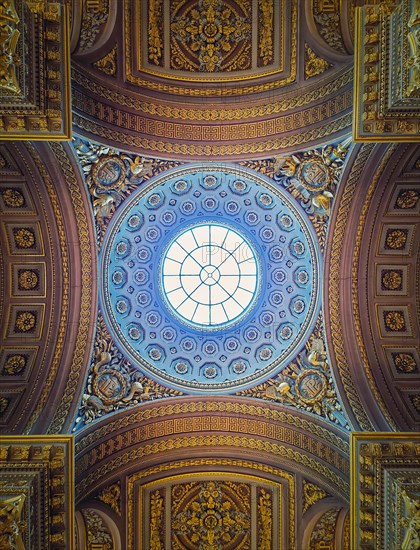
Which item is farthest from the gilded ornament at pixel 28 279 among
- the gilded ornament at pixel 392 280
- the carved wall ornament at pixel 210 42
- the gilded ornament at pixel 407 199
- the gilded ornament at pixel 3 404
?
the gilded ornament at pixel 407 199

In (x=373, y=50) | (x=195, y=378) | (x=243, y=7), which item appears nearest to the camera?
(x=373, y=50)

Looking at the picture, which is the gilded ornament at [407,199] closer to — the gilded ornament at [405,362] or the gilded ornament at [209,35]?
the gilded ornament at [405,362]

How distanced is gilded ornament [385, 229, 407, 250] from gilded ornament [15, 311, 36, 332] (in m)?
8.98

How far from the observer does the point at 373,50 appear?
36.6 ft

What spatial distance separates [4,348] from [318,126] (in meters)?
9.18

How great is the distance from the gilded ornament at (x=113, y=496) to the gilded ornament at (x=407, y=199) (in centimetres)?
980

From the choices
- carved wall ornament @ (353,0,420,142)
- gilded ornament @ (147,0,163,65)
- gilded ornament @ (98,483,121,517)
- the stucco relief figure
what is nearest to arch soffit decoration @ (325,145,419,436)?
carved wall ornament @ (353,0,420,142)

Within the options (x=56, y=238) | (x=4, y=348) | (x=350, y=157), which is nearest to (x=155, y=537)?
(x=4, y=348)

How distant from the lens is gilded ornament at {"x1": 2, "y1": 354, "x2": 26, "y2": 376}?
14438 mm

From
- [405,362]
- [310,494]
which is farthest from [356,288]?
[310,494]

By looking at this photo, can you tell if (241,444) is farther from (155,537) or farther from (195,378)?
(155,537)

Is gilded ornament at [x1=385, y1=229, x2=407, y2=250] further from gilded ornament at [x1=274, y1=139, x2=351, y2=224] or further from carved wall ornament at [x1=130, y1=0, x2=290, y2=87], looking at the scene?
carved wall ornament at [x1=130, y1=0, x2=290, y2=87]

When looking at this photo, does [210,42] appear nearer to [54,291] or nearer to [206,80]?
[206,80]

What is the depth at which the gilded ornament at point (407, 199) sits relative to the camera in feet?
46.0
